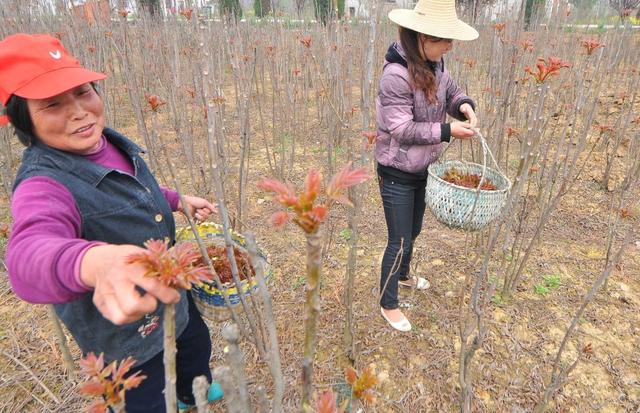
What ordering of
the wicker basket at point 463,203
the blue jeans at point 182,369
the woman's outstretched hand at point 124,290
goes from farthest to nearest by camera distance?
1. the wicker basket at point 463,203
2. the blue jeans at point 182,369
3. the woman's outstretched hand at point 124,290

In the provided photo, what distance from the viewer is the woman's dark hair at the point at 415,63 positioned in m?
1.56

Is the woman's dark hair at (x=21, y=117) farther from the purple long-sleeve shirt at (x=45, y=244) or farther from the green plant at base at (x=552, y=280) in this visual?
the green plant at base at (x=552, y=280)

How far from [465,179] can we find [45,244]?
170 centimetres

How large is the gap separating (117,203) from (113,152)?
0.67 ft

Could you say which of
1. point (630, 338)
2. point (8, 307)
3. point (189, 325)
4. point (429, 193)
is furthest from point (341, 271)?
point (8, 307)

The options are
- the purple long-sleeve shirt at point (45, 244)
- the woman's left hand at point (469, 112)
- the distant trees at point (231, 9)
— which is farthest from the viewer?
the distant trees at point (231, 9)

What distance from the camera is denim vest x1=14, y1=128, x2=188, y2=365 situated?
0.90 meters

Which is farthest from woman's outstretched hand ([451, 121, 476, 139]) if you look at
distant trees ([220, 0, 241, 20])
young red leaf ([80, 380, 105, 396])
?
distant trees ([220, 0, 241, 20])

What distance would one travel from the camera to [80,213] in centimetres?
90

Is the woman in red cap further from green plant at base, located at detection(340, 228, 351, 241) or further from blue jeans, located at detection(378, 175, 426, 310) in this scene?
green plant at base, located at detection(340, 228, 351, 241)

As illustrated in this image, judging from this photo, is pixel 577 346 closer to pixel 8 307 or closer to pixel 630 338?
pixel 630 338

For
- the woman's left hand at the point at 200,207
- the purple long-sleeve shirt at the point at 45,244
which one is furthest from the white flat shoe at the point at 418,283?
the purple long-sleeve shirt at the point at 45,244

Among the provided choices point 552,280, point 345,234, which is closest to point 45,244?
point 345,234

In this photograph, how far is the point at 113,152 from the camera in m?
1.11
